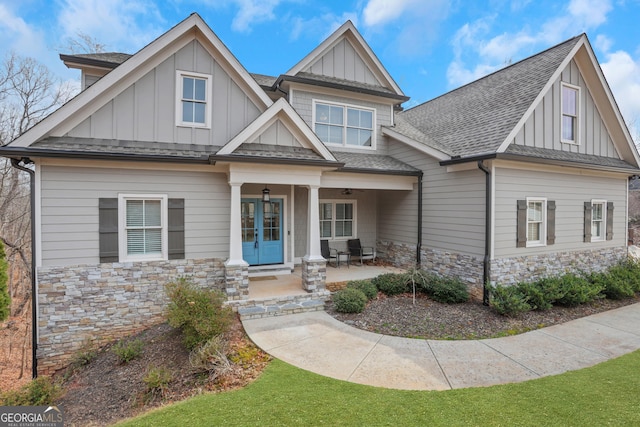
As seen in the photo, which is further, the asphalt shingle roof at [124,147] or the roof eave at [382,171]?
the roof eave at [382,171]

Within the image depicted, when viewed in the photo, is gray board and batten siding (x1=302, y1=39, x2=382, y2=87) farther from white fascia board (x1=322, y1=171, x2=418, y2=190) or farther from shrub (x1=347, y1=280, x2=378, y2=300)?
shrub (x1=347, y1=280, x2=378, y2=300)

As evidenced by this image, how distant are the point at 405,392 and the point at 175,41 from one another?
8983mm

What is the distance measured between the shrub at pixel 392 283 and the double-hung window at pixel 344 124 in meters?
4.94

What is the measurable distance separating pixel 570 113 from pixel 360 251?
8.24 metres

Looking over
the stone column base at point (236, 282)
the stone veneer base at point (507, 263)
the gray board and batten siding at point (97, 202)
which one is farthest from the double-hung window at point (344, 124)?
the stone column base at point (236, 282)

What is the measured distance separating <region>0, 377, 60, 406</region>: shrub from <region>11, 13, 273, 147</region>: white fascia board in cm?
457

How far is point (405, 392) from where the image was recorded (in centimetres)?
429

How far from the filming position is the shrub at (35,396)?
5051 mm

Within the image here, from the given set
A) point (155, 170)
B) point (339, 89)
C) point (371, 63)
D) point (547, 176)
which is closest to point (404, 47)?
point (371, 63)

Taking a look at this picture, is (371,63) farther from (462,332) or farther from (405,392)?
(405,392)

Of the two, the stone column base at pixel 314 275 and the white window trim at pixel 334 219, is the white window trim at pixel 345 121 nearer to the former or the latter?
the white window trim at pixel 334 219

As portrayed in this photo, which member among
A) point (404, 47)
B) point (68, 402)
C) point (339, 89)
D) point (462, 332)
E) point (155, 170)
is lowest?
point (68, 402)

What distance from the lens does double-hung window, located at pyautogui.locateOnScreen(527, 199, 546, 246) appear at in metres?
9.19

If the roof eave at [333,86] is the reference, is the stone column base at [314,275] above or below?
below
